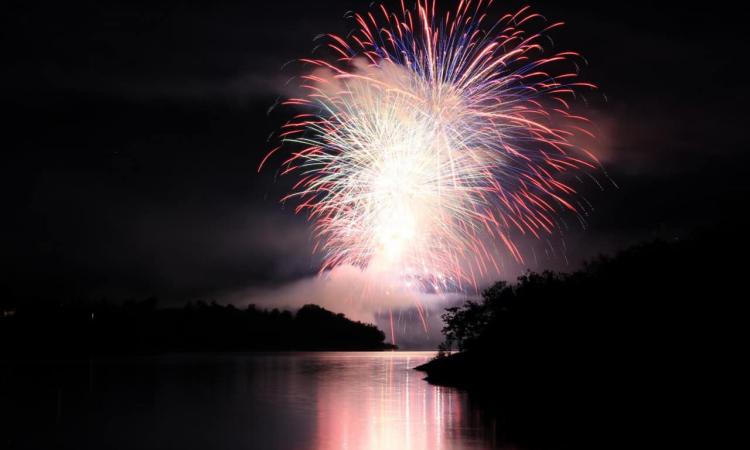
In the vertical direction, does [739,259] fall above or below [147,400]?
above

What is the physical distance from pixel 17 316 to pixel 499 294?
113m

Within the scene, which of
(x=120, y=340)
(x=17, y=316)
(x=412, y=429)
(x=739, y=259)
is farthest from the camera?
(x=120, y=340)

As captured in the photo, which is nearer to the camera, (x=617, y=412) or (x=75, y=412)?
(x=617, y=412)

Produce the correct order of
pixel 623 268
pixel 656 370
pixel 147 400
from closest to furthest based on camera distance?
pixel 656 370 → pixel 147 400 → pixel 623 268

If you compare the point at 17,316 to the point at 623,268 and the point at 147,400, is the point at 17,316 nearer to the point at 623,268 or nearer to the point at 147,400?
the point at 147,400

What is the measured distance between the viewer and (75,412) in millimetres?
37750

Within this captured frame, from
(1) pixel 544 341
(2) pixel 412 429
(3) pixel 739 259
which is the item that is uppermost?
(3) pixel 739 259

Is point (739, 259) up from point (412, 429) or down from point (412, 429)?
up

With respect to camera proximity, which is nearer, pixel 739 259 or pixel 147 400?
pixel 739 259

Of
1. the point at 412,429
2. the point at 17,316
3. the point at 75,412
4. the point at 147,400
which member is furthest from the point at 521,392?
the point at 17,316

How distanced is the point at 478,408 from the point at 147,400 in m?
21.4

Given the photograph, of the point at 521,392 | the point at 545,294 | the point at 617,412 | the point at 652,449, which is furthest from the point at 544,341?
the point at 652,449

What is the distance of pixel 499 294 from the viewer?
276ft

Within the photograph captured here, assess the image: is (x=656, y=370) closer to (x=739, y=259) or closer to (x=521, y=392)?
(x=739, y=259)
